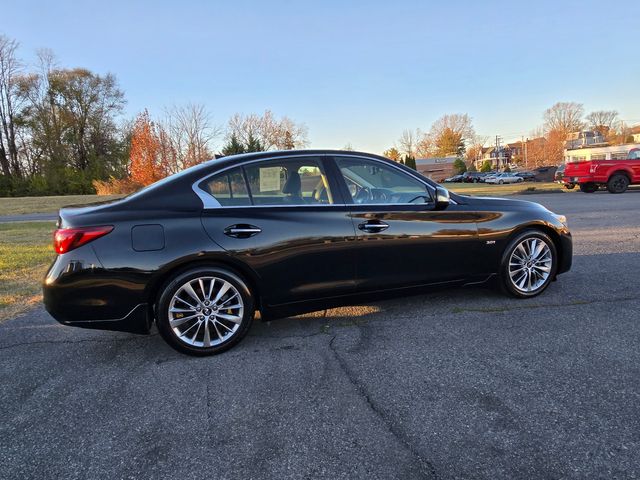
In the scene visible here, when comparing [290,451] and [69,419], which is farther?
[69,419]

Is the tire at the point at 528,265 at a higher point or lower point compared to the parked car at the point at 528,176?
lower

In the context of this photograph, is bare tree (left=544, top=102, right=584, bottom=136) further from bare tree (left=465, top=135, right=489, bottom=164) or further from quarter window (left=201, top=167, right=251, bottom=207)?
quarter window (left=201, top=167, right=251, bottom=207)

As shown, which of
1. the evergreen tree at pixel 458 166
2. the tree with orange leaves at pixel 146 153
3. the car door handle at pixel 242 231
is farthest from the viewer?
the evergreen tree at pixel 458 166

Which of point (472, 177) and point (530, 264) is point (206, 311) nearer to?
point (530, 264)

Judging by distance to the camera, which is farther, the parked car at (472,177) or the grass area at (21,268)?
the parked car at (472,177)

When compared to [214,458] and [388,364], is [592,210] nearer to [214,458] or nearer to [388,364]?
[388,364]

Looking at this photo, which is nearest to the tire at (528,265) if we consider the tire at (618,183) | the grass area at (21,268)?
the grass area at (21,268)

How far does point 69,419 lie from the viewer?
2561 millimetres

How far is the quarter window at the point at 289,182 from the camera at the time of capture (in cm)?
354

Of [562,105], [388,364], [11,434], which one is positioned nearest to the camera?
[11,434]

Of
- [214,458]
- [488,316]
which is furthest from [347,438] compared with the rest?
[488,316]

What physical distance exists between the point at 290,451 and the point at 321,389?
24.2 inches

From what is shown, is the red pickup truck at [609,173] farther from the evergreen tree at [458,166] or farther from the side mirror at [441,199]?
the evergreen tree at [458,166]

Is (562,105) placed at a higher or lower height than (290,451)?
higher
